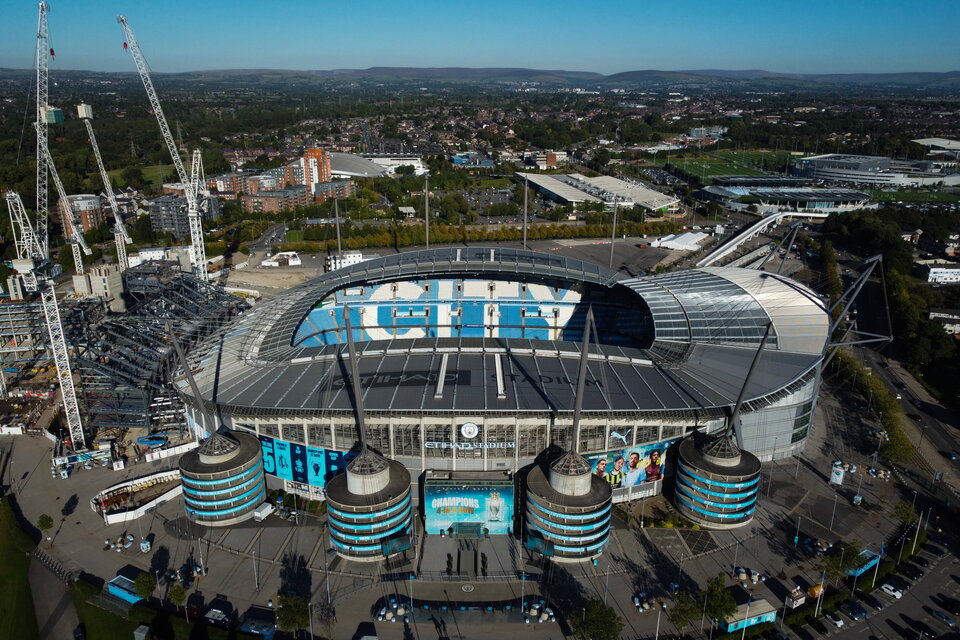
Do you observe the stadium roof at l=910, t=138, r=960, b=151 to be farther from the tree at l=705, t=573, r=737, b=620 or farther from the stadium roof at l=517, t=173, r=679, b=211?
the tree at l=705, t=573, r=737, b=620

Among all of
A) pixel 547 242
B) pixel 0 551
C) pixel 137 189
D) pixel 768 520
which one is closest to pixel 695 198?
pixel 547 242

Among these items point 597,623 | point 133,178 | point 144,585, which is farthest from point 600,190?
point 144,585

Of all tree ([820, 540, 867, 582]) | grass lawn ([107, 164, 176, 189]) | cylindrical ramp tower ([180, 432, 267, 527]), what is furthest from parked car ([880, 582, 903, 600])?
grass lawn ([107, 164, 176, 189])

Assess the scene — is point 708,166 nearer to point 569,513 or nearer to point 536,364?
point 536,364

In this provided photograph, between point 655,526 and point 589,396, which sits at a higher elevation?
point 589,396

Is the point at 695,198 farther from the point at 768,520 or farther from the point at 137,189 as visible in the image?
the point at 137,189
